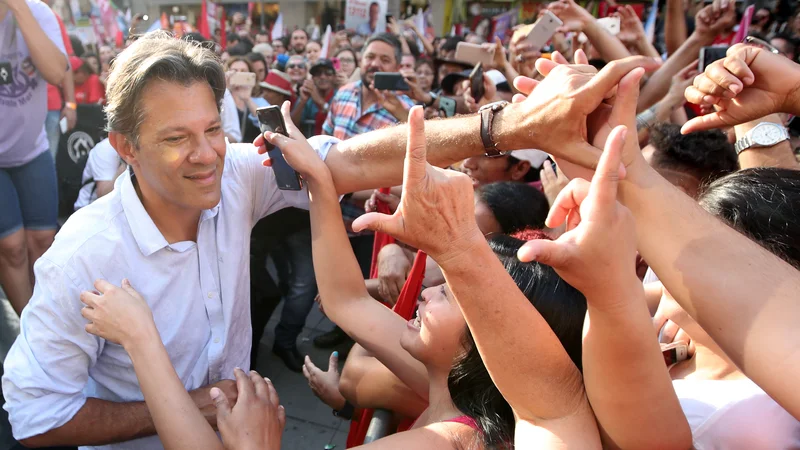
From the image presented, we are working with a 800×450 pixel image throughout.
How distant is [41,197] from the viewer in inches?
124

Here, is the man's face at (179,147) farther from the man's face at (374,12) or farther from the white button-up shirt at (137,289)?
the man's face at (374,12)

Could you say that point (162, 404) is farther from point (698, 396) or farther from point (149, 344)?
point (698, 396)

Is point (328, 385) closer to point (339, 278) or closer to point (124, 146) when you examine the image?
point (339, 278)

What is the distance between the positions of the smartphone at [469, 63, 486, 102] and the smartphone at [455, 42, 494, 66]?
1.96 feet

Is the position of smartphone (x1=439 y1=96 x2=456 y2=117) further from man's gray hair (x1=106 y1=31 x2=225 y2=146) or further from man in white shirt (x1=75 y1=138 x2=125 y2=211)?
man in white shirt (x1=75 y1=138 x2=125 y2=211)

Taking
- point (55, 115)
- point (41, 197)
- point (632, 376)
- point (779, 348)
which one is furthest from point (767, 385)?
point (55, 115)

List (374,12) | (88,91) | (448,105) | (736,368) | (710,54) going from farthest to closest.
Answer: (374,12) < (88,91) < (448,105) < (710,54) < (736,368)

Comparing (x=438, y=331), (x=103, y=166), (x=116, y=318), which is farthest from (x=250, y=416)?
(x=103, y=166)

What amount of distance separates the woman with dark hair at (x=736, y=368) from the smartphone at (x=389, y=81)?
2.53m

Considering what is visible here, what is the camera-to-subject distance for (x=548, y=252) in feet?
2.93

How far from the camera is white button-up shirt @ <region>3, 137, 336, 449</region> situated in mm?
1482

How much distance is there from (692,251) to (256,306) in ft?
9.70

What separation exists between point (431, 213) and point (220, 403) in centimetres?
87

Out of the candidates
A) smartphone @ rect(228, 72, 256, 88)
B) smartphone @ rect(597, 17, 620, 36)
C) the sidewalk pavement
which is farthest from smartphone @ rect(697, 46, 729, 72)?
A: smartphone @ rect(228, 72, 256, 88)
